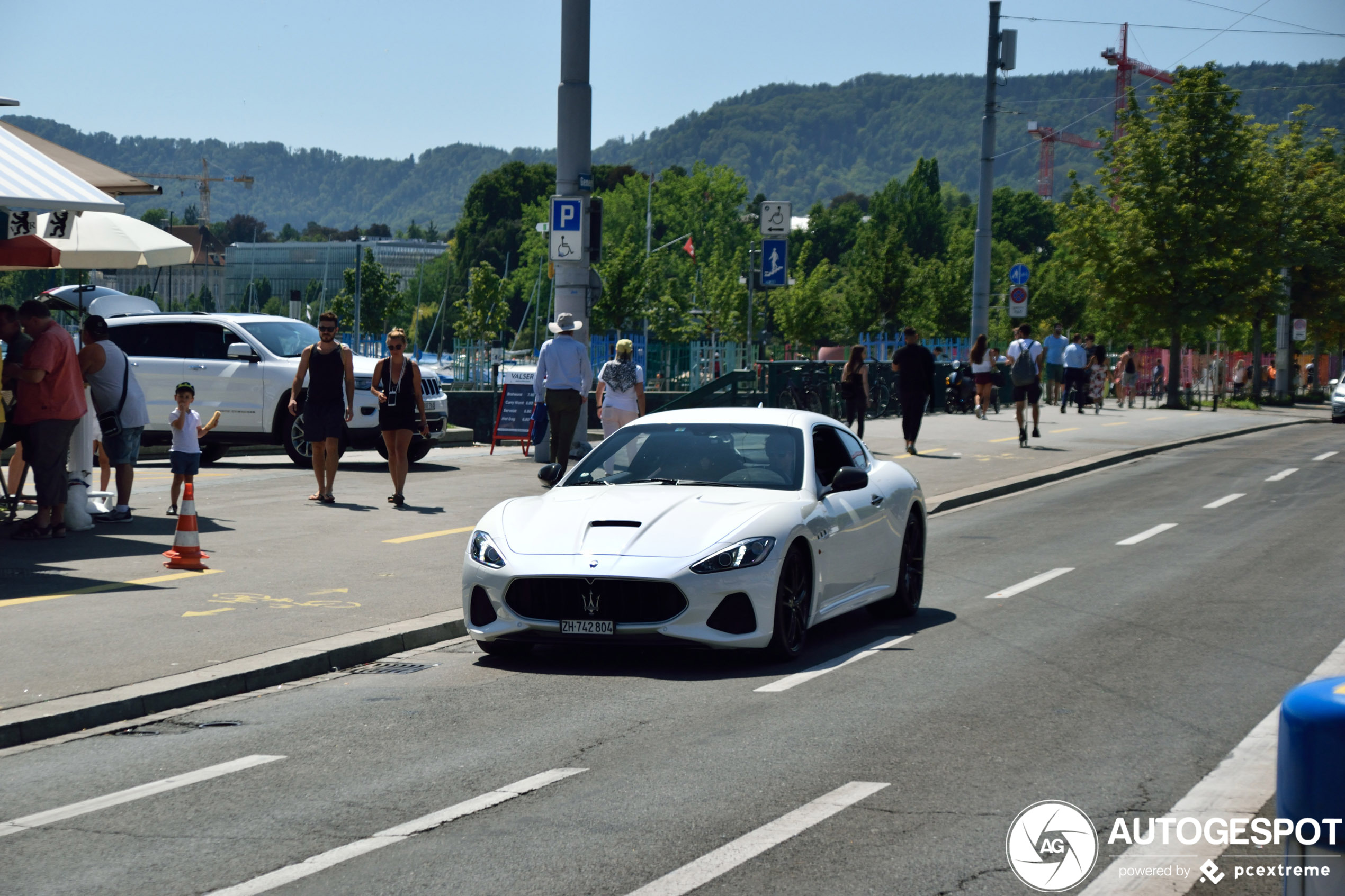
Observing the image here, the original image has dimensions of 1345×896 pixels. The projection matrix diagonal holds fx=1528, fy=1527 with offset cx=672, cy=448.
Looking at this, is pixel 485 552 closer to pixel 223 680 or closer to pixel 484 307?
pixel 223 680

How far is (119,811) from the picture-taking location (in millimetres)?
5578

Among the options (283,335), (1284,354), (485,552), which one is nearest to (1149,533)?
(485,552)

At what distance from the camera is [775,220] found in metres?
23.5

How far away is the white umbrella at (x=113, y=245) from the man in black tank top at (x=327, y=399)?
1.70 meters

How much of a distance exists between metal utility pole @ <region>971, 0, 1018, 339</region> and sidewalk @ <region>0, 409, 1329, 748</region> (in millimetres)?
13029

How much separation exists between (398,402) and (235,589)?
5.32m

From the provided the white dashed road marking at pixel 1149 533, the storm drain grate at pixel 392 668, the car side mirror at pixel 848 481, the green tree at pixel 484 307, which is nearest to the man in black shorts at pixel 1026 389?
the white dashed road marking at pixel 1149 533

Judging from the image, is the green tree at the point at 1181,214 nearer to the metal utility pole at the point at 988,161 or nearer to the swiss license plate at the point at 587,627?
the metal utility pole at the point at 988,161

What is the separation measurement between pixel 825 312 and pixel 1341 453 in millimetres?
61321

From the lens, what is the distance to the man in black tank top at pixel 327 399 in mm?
15474

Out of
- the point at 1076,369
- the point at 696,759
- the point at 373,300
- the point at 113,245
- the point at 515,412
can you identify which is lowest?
the point at 696,759

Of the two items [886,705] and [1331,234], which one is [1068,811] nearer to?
[886,705]

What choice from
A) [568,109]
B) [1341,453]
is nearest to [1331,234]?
[1341,453]

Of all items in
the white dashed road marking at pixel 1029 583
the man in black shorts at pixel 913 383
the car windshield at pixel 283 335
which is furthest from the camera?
the man in black shorts at pixel 913 383
